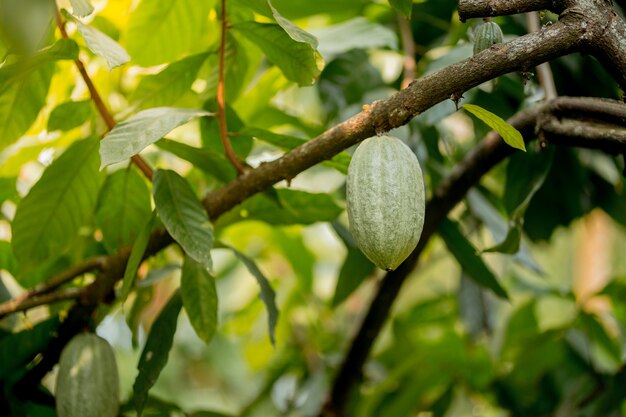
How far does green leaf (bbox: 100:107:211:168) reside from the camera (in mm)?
717

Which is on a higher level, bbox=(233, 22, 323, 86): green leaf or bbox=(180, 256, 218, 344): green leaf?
bbox=(233, 22, 323, 86): green leaf

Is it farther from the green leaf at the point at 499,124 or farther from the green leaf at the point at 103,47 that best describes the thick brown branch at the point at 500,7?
the green leaf at the point at 103,47

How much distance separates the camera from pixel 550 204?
1.37 m

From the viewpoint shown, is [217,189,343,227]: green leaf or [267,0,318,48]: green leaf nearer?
[267,0,318,48]: green leaf

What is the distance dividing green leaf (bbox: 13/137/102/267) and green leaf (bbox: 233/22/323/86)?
0.24m

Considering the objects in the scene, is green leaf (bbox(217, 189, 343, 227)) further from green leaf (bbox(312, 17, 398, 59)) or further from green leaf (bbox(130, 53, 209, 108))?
green leaf (bbox(312, 17, 398, 59))

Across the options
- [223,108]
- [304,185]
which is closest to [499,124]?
[223,108]

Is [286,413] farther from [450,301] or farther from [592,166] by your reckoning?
[592,166]

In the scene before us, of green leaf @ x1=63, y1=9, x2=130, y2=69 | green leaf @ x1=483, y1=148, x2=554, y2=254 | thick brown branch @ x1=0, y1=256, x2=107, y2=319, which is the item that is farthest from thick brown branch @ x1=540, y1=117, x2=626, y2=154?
thick brown branch @ x1=0, y1=256, x2=107, y2=319

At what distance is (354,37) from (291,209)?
13.9 inches

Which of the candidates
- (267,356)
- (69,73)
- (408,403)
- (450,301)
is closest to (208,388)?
(267,356)

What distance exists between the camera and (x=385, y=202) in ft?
2.16

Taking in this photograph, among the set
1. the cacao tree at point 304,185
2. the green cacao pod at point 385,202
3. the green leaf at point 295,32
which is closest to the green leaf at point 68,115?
the cacao tree at point 304,185

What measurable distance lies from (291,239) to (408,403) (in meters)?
0.48
